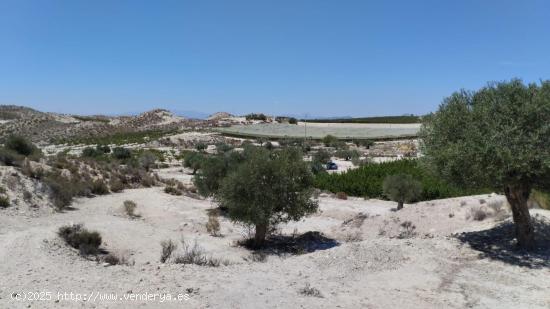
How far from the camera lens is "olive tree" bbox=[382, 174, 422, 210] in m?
25.3

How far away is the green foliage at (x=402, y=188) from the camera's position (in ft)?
83.1

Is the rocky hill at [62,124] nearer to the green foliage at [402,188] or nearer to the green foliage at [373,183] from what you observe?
the green foliage at [373,183]

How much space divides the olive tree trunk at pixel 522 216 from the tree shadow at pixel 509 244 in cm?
25

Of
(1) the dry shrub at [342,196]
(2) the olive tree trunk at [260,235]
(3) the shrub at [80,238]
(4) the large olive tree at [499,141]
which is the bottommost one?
(1) the dry shrub at [342,196]

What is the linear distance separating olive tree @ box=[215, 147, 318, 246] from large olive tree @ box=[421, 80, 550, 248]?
6017mm

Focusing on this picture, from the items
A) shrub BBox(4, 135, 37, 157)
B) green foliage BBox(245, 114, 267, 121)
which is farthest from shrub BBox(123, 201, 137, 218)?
green foliage BBox(245, 114, 267, 121)

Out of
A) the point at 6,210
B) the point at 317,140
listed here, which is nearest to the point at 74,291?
the point at 6,210

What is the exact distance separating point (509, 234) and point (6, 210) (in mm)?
19018

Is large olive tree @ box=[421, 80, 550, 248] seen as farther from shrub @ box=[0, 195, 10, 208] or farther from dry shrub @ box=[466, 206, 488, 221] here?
shrub @ box=[0, 195, 10, 208]

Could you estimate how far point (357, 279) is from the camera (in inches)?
422

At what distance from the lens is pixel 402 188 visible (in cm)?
2541

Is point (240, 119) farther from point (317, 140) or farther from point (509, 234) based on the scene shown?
point (509, 234)

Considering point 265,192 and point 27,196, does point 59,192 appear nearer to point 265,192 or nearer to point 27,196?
point 27,196

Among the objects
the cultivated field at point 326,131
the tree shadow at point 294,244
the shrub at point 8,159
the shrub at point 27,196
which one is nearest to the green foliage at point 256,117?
the cultivated field at point 326,131
